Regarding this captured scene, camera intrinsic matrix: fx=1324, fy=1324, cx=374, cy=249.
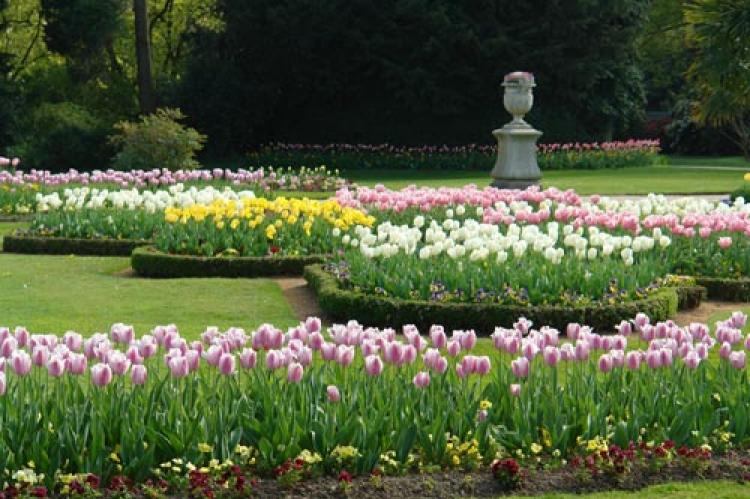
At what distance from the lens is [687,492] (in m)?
6.05

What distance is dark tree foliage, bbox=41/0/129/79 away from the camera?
3719cm

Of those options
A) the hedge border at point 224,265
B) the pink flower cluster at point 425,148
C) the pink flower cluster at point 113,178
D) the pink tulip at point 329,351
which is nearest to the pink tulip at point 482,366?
the pink tulip at point 329,351

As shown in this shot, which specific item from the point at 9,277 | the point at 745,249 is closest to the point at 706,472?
the point at 745,249

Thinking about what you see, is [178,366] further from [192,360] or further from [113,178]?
[113,178]

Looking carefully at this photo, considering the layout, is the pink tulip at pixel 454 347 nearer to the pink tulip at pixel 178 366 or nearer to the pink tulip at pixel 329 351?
the pink tulip at pixel 329 351

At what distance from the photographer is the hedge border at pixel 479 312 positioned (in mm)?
10586

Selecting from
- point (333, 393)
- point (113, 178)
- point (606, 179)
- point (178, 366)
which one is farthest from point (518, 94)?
point (178, 366)

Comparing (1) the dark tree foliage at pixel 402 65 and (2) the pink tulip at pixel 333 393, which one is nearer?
(2) the pink tulip at pixel 333 393

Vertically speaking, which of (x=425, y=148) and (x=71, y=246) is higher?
(x=425, y=148)

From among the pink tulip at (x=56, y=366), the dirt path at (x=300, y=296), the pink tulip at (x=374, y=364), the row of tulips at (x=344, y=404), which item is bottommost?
the dirt path at (x=300, y=296)

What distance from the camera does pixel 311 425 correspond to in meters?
6.04

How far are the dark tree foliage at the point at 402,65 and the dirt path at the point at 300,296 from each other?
25.9 metres

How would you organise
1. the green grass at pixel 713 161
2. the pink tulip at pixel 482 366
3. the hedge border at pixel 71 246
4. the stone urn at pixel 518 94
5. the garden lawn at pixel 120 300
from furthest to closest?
the green grass at pixel 713 161 → the stone urn at pixel 518 94 → the hedge border at pixel 71 246 → the garden lawn at pixel 120 300 → the pink tulip at pixel 482 366

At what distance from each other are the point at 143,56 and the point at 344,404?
3109cm
